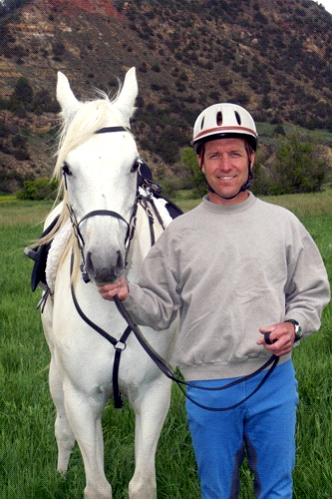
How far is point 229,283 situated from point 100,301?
64 centimetres

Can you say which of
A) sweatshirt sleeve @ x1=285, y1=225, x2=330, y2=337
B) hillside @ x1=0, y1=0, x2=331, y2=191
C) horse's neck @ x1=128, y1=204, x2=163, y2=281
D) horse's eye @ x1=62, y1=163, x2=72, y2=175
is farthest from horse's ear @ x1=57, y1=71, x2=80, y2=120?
hillside @ x1=0, y1=0, x2=331, y2=191

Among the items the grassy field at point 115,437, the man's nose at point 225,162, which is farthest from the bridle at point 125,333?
the grassy field at point 115,437

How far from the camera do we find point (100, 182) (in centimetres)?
186

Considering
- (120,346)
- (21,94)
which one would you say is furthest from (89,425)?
(21,94)

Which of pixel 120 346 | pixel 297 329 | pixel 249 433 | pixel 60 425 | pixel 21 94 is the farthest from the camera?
pixel 21 94

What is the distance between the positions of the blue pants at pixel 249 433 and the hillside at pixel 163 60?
17190 mm

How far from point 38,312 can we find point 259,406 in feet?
14.4

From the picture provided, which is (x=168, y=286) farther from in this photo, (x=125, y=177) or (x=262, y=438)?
(x=262, y=438)

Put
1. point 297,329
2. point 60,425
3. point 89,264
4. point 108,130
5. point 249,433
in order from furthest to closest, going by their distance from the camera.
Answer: point 60,425
point 108,130
point 249,433
point 297,329
point 89,264

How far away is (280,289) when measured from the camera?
1.94 meters

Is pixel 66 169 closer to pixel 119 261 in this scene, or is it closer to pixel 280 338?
pixel 119 261

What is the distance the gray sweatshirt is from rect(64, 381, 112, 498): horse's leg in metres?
0.59

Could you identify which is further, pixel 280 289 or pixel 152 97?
pixel 152 97

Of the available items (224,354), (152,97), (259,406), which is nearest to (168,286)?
(224,354)
